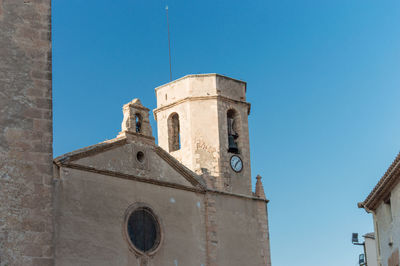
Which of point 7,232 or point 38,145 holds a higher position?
point 38,145

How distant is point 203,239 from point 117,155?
12.6 ft

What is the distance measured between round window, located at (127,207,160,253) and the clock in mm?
3953

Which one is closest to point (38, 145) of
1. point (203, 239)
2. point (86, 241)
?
point (86, 241)

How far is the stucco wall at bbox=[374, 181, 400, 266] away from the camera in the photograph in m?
17.0

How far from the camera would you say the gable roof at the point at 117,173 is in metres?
21.5

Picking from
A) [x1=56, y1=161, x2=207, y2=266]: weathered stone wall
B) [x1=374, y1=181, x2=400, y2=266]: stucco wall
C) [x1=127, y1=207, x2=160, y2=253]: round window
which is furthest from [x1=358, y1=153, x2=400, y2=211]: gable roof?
[x1=127, y1=207, x2=160, y2=253]: round window

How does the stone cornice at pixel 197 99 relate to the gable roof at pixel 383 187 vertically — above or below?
above

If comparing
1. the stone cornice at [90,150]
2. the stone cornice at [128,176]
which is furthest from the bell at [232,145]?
the stone cornice at [90,150]

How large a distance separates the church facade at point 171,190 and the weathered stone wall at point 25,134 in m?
8.93

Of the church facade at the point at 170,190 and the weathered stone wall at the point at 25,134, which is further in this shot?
the church facade at the point at 170,190

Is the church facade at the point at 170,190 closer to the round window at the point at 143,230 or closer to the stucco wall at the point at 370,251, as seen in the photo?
the round window at the point at 143,230

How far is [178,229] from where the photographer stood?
939 inches

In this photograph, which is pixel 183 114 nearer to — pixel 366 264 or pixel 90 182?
pixel 90 182

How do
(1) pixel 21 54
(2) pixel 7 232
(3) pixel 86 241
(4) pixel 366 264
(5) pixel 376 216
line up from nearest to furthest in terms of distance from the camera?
(2) pixel 7 232 < (1) pixel 21 54 < (5) pixel 376 216 < (3) pixel 86 241 < (4) pixel 366 264
